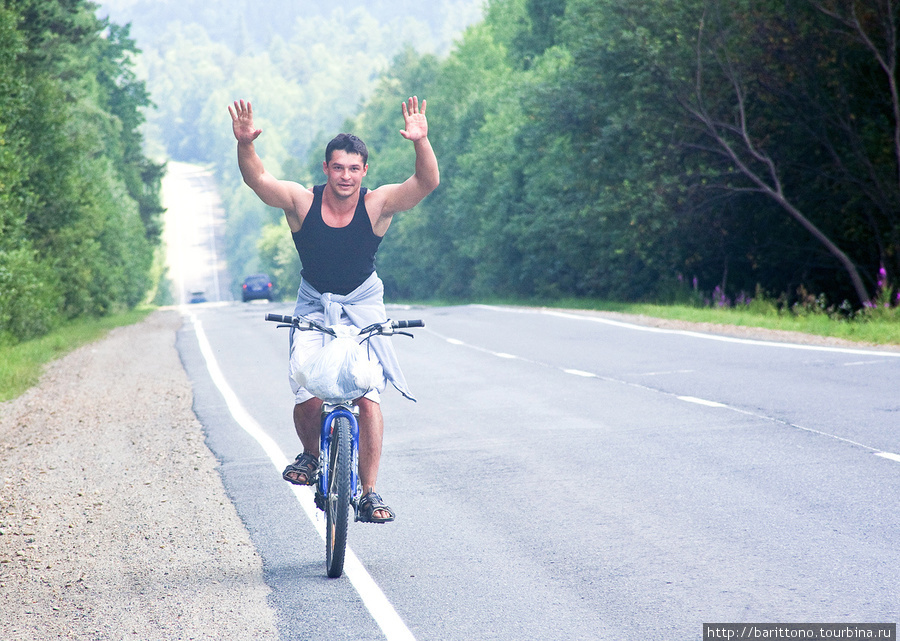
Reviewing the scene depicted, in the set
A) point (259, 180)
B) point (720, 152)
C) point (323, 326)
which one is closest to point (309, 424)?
point (323, 326)

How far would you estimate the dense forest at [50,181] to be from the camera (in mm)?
25109

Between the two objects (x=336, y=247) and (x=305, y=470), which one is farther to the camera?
(x=305, y=470)

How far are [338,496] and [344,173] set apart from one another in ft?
5.46

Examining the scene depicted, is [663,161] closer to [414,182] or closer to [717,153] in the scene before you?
[717,153]

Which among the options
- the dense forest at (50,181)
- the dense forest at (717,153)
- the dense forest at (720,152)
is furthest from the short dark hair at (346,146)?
the dense forest at (50,181)

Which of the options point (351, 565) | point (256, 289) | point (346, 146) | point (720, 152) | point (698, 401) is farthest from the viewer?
point (256, 289)

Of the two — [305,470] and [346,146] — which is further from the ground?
[346,146]

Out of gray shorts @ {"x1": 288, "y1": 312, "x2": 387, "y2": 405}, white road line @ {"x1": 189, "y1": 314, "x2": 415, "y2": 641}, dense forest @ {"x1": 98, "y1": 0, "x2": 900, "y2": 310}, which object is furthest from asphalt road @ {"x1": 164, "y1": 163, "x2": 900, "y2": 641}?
dense forest @ {"x1": 98, "y1": 0, "x2": 900, "y2": 310}

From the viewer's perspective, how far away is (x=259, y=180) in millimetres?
5707

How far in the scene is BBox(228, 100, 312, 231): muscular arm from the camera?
569cm

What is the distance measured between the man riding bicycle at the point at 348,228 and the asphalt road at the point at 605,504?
0.74m

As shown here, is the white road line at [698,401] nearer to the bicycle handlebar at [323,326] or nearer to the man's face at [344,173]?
the bicycle handlebar at [323,326]

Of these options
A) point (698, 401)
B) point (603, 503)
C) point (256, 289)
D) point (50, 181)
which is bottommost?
point (256, 289)

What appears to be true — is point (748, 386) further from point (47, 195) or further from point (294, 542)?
point (47, 195)
